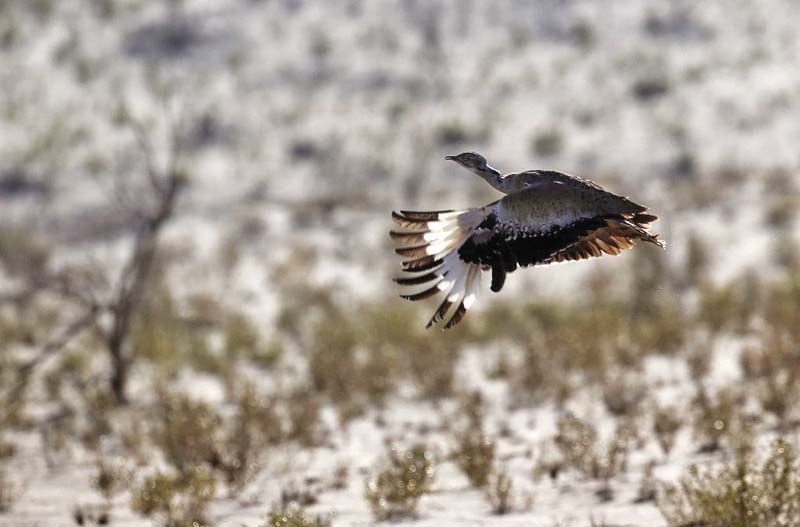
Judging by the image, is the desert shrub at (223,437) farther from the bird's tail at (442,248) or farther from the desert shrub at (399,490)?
the bird's tail at (442,248)

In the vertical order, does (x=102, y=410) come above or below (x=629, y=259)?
below

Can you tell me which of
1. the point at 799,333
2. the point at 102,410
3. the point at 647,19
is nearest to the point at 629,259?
the point at 799,333

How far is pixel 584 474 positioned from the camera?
16.0 feet

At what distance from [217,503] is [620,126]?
12.7 metres

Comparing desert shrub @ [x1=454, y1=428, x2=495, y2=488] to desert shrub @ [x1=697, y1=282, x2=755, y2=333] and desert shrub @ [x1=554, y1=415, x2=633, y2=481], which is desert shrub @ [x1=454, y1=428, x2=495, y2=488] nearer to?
desert shrub @ [x1=554, y1=415, x2=633, y2=481]

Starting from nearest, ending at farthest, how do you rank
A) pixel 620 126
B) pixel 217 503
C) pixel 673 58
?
pixel 217 503 < pixel 620 126 < pixel 673 58

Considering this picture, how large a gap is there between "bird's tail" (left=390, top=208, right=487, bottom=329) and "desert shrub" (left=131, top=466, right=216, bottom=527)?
1.71 m

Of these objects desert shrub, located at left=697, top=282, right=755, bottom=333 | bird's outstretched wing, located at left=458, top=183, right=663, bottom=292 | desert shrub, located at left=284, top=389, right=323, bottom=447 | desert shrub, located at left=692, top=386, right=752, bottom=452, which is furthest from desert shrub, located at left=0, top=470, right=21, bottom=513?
desert shrub, located at left=697, top=282, right=755, bottom=333

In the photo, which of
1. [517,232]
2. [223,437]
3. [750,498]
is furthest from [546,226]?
[223,437]

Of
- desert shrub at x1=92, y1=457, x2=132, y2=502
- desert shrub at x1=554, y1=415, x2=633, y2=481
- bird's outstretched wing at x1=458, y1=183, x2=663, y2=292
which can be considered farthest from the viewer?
desert shrub at x1=92, y1=457, x2=132, y2=502

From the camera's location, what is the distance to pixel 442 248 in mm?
3451

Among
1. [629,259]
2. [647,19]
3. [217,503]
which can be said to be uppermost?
[647,19]

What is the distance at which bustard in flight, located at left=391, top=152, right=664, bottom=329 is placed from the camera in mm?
3326

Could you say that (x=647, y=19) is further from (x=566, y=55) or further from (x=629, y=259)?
(x=629, y=259)
